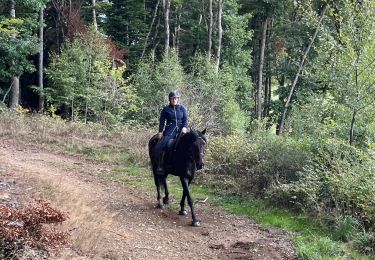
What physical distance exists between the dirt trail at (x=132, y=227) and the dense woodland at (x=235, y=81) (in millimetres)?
1695

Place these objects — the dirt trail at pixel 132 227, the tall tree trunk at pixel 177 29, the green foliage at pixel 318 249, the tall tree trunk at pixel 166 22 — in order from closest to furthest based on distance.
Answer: the dirt trail at pixel 132 227, the green foliage at pixel 318 249, the tall tree trunk at pixel 166 22, the tall tree trunk at pixel 177 29

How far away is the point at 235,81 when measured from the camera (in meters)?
30.9

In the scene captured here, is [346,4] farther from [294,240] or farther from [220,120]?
[220,120]

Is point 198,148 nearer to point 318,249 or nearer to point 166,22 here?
point 318,249

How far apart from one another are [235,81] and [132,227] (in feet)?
77.7

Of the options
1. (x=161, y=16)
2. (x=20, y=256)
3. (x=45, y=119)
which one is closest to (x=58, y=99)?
(x=45, y=119)

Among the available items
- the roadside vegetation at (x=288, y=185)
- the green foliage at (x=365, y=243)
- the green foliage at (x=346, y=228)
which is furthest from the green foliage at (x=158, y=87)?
the green foliage at (x=365, y=243)

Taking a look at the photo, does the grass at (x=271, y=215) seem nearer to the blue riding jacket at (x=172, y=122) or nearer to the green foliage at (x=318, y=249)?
the green foliage at (x=318, y=249)

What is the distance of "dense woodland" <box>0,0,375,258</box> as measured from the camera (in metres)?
10.0

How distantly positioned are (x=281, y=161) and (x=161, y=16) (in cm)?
2799

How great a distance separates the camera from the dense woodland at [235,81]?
10000mm

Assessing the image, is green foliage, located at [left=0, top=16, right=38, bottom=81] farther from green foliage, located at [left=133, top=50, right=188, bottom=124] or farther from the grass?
the grass

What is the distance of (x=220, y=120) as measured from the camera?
76.9ft

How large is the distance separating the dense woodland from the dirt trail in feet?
5.56
